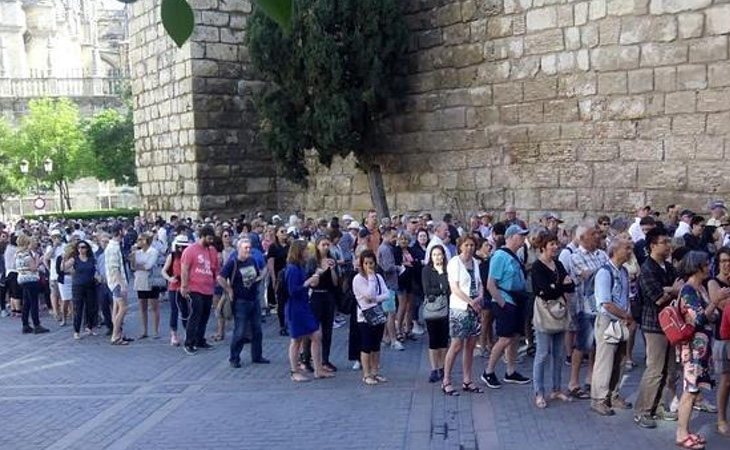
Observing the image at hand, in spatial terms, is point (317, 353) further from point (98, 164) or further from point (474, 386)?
point (98, 164)

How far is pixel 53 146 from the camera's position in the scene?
51188 millimetres

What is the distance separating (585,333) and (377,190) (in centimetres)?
947

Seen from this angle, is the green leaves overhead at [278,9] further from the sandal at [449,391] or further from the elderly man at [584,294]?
the sandal at [449,391]

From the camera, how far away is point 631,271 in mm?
8258

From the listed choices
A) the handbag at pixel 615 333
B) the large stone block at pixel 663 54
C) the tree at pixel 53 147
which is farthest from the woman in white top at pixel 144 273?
the tree at pixel 53 147

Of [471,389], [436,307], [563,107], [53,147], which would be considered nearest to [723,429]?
[471,389]

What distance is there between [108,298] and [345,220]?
454cm

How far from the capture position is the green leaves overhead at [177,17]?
A: 184 centimetres

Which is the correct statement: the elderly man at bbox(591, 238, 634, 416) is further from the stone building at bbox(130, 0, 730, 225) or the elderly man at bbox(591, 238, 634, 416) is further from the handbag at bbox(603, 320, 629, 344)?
the stone building at bbox(130, 0, 730, 225)

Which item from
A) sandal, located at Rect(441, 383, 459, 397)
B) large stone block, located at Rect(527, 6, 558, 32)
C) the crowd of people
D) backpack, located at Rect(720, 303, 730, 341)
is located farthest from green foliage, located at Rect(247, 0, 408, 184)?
backpack, located at Rect(720, 303, 730, 341)

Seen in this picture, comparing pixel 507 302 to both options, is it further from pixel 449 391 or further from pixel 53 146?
pixel 53 146

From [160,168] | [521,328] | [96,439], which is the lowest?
[96,439]

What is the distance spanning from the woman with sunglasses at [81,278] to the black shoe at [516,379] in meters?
6.92

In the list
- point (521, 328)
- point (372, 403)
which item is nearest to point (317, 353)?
point (372, 403)
